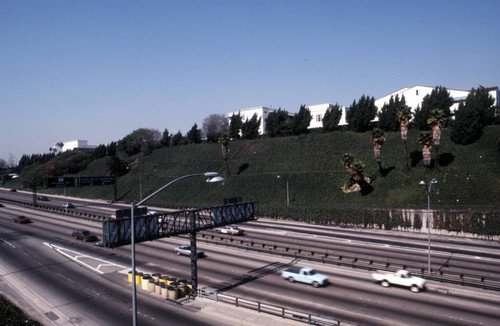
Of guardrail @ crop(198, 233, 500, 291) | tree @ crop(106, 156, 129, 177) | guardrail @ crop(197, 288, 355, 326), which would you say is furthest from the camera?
tree @ crop(106, 156, 129, 177)

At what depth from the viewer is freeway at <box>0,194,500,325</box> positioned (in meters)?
25.0

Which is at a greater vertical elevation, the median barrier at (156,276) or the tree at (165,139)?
the tree at (165,139)

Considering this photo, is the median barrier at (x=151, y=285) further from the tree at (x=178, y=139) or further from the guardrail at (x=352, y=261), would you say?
the tree at (x=178, y=139)

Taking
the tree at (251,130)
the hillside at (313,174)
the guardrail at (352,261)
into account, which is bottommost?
the guardrail at (352,261)

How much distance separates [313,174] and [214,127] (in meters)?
59.4

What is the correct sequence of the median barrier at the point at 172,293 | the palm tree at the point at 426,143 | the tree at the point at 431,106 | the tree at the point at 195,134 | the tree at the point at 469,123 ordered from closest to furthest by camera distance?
the median barrier at the point at 172,293
the palm tree at the point at 426,143
the tree at the point at 469,123
the tree at the point at 431,106
the tree at the point at 195,134

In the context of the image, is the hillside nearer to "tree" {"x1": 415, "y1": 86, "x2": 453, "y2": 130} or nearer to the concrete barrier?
"tree" {"x1": 415, "y1": 86, "x2": 453, "y2": 130}

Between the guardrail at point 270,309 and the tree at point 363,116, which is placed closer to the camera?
the guardrail at point 270,309

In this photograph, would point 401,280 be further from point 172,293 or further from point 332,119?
point 332,119

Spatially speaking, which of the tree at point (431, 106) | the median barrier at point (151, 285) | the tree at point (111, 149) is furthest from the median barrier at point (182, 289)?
the tree at point (111, 149)

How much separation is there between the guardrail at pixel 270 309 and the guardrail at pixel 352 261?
1318 cm

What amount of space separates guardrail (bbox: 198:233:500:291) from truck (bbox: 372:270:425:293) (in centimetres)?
368

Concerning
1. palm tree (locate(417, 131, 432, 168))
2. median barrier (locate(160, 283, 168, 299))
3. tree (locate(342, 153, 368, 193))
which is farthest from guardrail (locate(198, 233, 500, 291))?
palm tree (locate(417, 131, 432, 168))

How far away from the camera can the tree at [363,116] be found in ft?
296
